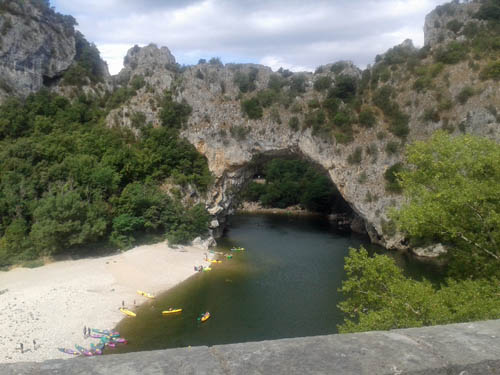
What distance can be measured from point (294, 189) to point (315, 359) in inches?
2244

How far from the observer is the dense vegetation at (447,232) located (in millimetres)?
8695

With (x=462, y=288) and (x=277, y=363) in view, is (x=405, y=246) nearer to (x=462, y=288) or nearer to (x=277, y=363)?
(x=462, y=288)

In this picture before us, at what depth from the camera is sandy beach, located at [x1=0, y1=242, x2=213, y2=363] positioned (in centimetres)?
1822

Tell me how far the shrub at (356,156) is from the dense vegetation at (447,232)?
1113 inches

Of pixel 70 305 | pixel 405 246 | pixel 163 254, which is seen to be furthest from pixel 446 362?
pixel 405 246

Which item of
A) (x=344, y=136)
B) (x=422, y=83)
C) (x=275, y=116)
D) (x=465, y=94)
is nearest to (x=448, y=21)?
(x=422, y=83)

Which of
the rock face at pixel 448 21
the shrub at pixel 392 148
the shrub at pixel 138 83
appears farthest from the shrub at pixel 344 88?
the shrub at pixel 138 83

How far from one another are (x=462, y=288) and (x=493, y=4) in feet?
139

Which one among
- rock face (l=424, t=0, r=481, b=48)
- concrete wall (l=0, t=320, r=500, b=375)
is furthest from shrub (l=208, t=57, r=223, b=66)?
concrete wall (l=0, t=320, r=500, b=375)

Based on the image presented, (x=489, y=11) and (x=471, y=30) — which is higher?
(x=489, y=11)

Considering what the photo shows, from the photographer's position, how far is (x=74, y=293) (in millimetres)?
23672

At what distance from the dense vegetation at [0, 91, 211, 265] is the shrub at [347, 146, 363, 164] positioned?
14604 millimetres

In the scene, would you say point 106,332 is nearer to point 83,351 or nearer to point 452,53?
point 83,351

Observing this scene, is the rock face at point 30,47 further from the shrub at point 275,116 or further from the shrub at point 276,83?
the shrub at point 275,116
